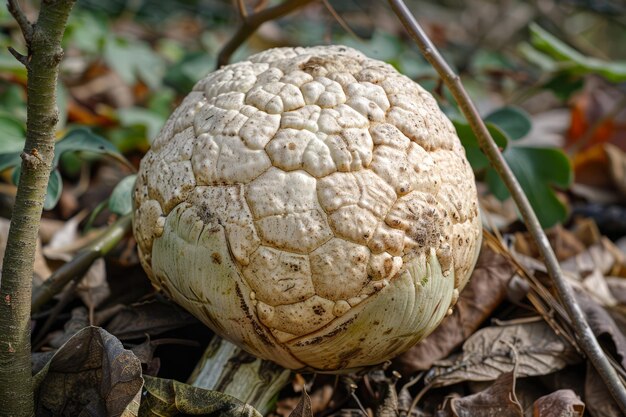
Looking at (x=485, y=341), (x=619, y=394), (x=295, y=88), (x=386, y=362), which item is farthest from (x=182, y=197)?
(x=619, y=394)

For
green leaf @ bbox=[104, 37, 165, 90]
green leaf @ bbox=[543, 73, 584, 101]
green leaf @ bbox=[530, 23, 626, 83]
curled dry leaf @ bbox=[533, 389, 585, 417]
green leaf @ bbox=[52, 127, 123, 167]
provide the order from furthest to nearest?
green leaf @ bbox=[104, 37, 165, 90]
green leaf @ bbox=[543, 73, 584, 101]
green leaf @ bbox=[530, 23, 626, 83]
green leaf @ bbox=[52, 127, 123, 167]
curled dry leaf @ bbox=[533, 389, 585, 417]

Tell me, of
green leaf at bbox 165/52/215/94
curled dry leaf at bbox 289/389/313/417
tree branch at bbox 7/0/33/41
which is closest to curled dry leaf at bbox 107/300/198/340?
curled dry leaf at bbox 289/389/313/417

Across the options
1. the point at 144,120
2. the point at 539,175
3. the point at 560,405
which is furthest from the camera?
the point at 144,120

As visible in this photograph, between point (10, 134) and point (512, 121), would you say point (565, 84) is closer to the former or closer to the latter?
point (512, 121)

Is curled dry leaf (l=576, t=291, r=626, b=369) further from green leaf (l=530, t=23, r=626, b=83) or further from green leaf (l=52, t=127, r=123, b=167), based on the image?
green leaf (l=52, t=127, r=123, b=167)

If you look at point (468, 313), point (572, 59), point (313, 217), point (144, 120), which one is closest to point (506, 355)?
point (468, 313)

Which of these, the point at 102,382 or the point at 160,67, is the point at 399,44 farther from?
the point at 102,382
